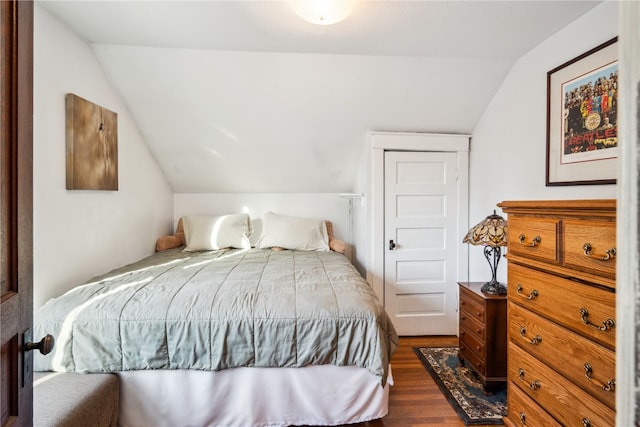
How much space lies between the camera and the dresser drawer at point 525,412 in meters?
1.25

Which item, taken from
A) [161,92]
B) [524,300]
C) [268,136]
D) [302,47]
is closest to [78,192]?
[161,92]

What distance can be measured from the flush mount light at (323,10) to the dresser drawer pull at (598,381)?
1.96 metres

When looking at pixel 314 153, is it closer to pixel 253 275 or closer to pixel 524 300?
pixel 253 275

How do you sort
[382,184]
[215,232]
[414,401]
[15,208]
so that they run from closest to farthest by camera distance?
[15,208] → [414,401] → [382,184] → [215,232]

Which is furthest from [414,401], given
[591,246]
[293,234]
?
[293,234]

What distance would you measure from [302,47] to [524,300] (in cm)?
209

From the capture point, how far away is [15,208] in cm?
68

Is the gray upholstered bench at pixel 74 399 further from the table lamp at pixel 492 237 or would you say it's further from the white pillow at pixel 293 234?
the table lamp at pixel 492 237

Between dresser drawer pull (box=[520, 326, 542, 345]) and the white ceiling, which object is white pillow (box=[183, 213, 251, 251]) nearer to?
the white ceiling

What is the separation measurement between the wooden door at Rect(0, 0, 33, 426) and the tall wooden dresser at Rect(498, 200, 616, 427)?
5.52 feet

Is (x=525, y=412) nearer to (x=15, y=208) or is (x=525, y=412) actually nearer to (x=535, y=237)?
(x=535, y=237)

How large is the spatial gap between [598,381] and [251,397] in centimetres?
147

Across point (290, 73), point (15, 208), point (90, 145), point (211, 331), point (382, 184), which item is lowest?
point (211, 331)

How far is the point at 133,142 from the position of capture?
2.68 meters
